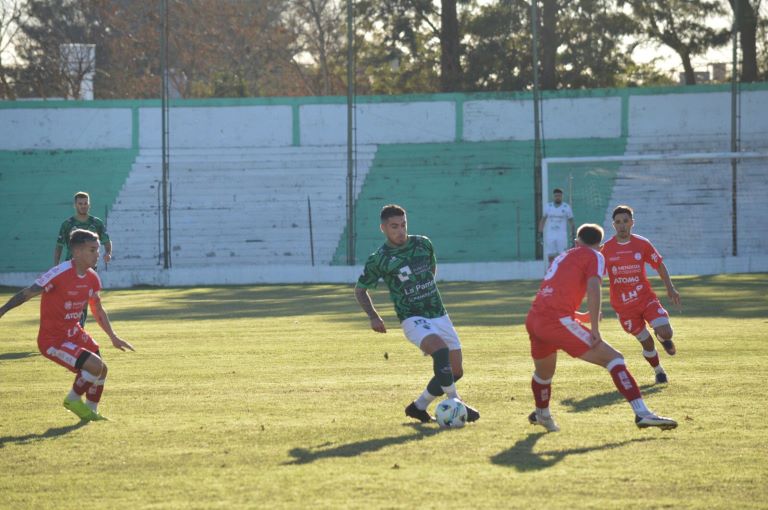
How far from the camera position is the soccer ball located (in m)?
8.76

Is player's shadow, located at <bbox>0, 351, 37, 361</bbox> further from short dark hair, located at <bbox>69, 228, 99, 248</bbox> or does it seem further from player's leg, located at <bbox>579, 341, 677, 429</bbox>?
player's leg, located at <bbox>579, 341, 677, 429</bbox>

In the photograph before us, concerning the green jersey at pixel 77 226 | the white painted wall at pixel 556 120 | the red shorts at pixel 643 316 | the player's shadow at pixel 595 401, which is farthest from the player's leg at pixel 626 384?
the white painted wall at pixel 556 120

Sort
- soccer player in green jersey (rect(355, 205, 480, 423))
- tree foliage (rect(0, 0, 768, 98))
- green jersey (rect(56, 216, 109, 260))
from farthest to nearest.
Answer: tree foliage (rect(0, 0, 768, 98)), green jersey (rect(56, 216, 109, 260)), soccer player in green jersey (rect(355, 205, 480, 423))

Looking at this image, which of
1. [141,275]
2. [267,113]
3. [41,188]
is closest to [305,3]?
[267,113]

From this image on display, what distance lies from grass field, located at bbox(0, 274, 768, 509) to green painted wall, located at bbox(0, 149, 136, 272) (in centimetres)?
2148

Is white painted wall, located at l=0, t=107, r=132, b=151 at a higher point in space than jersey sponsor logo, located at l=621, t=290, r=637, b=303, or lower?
higher

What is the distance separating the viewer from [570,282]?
27.8 feet

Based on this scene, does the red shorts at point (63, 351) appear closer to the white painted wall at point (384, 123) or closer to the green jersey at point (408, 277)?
the green jersey at point (408, 277)

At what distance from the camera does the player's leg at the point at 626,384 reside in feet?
27.1

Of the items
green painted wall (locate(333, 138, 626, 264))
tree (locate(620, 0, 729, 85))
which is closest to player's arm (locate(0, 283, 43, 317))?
green painted wall (locate(333, 138, 626, 264))

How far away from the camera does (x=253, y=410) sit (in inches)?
383

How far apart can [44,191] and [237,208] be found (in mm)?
6431

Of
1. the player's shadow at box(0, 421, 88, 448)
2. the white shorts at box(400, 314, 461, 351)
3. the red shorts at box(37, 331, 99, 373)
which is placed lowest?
the player's shadow at box(0, 421, 88, 448)

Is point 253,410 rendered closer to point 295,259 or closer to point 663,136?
point 295,259
